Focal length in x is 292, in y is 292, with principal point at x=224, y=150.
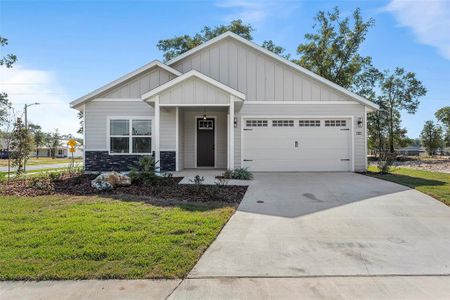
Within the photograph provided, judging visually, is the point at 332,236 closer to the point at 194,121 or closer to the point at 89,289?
the point at 89,289

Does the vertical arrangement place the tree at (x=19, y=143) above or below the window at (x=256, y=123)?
below

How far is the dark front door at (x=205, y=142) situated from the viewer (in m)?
14.0

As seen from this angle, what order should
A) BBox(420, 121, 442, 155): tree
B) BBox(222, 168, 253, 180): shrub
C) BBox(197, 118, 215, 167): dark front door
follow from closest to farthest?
BBox(222, 168, 253, 180): shrub
BBox(197, 118, 215, 167): dark front door
BBox(420, 121, 442, 155): tree

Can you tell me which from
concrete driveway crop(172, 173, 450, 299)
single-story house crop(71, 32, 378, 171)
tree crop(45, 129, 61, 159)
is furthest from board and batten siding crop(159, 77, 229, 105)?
tree crop(45, 129, 61, 159)

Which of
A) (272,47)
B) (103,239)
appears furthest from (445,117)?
(103,239)

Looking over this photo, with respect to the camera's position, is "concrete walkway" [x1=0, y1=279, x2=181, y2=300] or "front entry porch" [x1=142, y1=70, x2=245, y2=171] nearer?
"concrete walkway" [x1=0, y1=279, x2=181, y2=300]

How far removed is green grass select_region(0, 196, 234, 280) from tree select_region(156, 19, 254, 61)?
21.5m

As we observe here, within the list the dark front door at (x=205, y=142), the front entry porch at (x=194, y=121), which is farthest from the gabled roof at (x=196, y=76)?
the dark front door at (x=205, y=142)

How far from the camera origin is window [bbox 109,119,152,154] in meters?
12.8

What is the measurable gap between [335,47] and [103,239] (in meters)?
26.3

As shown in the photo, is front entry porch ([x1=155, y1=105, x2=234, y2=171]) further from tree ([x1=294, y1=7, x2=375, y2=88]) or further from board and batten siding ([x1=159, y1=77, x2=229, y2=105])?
tree ([x1=294, y1=7, x2=375, y2=88])

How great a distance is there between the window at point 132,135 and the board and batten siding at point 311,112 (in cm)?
390

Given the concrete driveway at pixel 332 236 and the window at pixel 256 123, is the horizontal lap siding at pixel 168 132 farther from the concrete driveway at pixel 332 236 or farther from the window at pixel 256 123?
the concrete driveway at pixel 332 236

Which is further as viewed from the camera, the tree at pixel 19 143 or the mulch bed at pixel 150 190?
the tree at pixel 19 143
